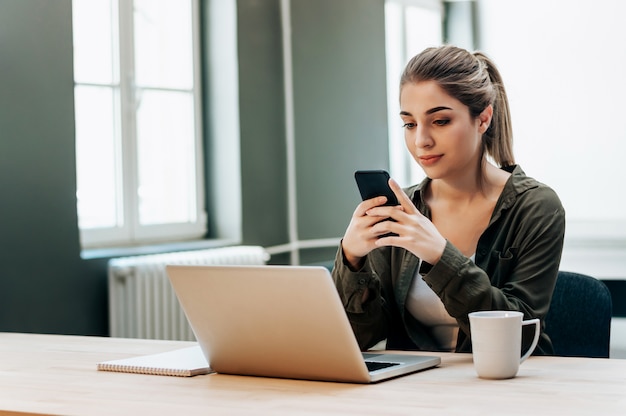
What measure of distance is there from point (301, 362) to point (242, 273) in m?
0.17

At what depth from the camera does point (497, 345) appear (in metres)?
1.49

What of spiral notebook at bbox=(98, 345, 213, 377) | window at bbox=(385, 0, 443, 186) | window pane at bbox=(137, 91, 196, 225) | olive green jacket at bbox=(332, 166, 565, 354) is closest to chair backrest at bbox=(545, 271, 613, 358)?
olive green jacket at bbox=(332, 166, 565, 354)

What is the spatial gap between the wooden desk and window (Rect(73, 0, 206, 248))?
2.04 metres

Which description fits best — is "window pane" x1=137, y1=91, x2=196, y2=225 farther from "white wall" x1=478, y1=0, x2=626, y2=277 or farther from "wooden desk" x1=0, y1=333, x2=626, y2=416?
"wooden desk" x1=0, y1=333, x2=626, y2=416

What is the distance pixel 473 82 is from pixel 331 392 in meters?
0.93

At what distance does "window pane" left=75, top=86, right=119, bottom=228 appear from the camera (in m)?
3.66

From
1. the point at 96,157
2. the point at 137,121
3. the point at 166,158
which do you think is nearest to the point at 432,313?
the point at 96,157

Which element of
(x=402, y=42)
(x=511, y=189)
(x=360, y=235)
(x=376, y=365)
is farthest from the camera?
(x=402, y=42)

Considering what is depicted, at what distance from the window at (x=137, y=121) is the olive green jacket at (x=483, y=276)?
1.85 meters

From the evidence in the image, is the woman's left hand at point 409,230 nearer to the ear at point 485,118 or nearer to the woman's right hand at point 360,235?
the woman's right hand at point 360,235

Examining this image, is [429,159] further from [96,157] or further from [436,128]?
[96,157]

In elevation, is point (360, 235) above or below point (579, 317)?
above

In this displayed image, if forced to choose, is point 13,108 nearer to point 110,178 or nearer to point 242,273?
point 110,178

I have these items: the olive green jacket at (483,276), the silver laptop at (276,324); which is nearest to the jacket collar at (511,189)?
the olive green jacket at (483,276)
